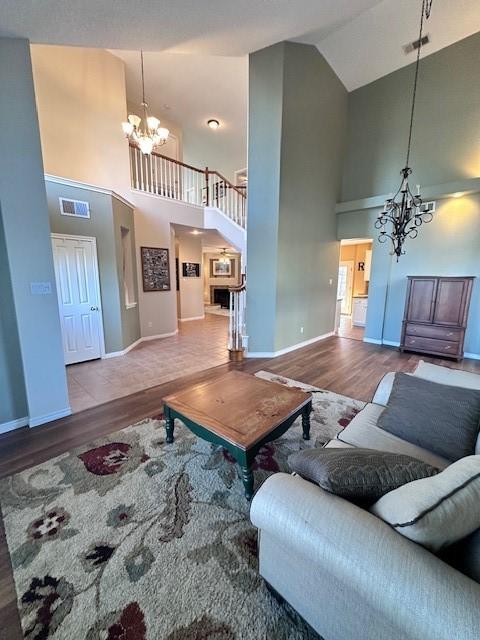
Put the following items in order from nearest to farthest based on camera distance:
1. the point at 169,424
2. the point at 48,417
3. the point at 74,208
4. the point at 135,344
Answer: the point at 169,424
the point at 48,417
the point at 74,208
the point at 135,344

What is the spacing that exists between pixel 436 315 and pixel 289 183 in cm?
346

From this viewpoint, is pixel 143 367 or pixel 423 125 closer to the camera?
pixel 143 367

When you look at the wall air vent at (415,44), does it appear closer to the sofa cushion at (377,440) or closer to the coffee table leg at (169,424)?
the sofa cushion at (377,440)

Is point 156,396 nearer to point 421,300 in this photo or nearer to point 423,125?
point 421,300

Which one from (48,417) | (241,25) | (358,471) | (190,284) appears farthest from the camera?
(190,284)

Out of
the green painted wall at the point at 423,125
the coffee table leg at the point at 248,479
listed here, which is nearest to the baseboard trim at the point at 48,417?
the coffee table leg at the point at 248,479

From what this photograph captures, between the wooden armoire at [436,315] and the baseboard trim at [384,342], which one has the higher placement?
the wooden armoire at [436,315]

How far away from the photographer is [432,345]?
4.97 meters

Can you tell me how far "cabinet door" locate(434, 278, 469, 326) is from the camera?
15.2ft

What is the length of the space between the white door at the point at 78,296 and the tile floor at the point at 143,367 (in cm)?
29

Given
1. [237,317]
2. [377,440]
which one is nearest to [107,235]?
[237,317]

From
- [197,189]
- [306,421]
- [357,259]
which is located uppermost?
[197,189]

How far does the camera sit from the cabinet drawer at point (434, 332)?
15.5 ft

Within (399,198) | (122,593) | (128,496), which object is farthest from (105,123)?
(122,593)
